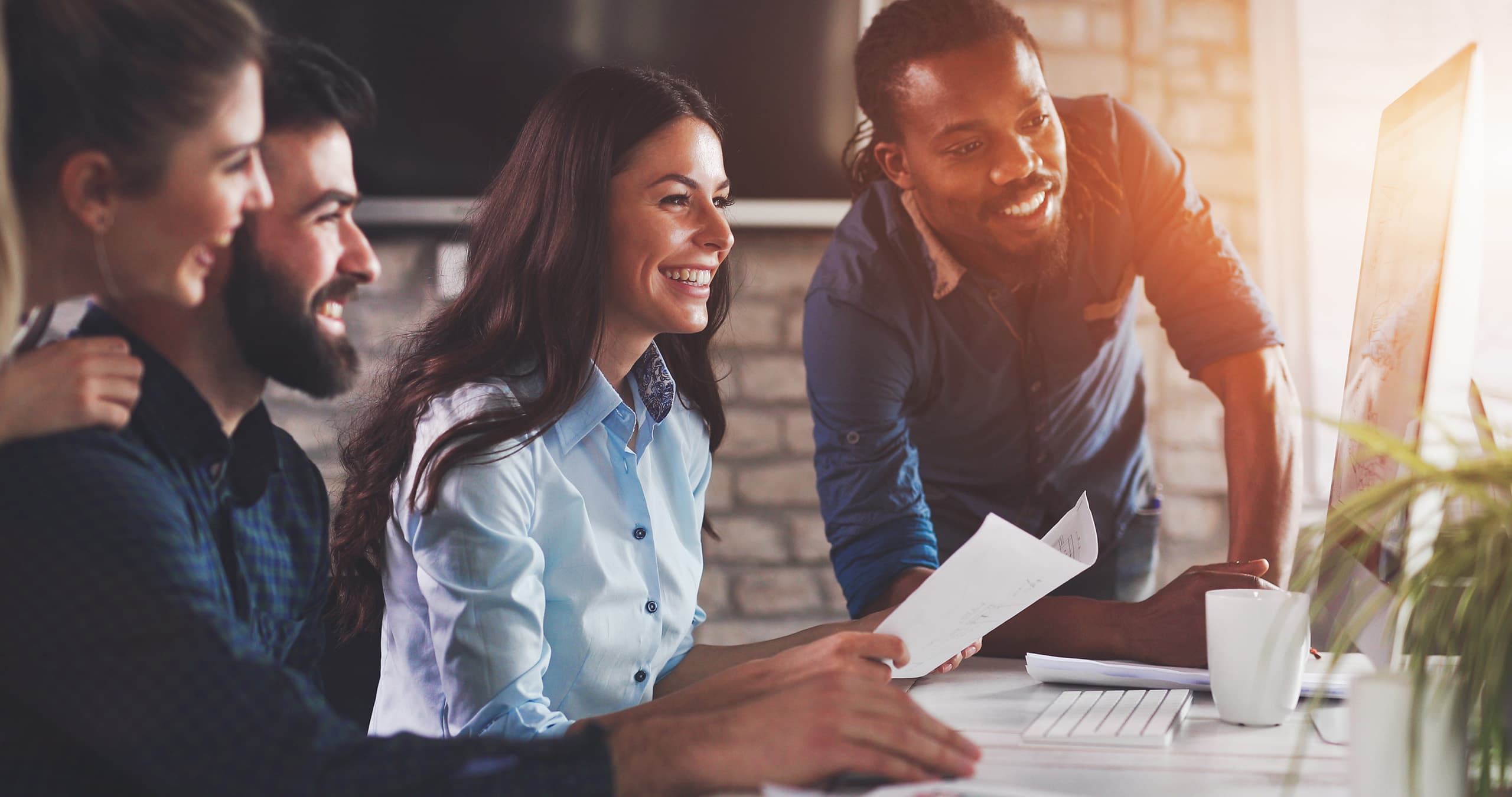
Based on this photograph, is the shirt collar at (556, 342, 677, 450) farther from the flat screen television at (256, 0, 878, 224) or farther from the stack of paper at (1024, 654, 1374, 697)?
the flat screen television at (256, 0, 878, 224)

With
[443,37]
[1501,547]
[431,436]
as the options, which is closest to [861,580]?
[431,436]

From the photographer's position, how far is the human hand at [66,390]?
0.71 m

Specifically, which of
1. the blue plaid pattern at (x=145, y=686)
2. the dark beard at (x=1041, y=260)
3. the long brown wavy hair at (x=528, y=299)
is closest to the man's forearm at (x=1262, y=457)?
the dark beard at (x=1041, y=260)

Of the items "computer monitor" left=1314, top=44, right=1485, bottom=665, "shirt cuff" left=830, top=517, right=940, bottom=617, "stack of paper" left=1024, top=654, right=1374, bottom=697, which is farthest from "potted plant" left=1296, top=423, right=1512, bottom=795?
"shirt cuff" left=830, top=517, right=940, bottom=617

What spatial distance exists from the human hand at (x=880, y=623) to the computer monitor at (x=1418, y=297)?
0.36m

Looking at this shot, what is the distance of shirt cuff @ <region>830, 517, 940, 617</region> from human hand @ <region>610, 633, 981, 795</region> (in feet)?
2.70

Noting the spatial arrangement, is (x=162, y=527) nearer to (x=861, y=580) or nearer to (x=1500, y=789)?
(x=1500, y=789)

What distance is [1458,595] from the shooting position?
1.98ft

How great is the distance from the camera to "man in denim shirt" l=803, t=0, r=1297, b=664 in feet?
5.71

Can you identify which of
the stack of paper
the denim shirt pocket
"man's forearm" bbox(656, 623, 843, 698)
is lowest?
"man's forearm" bbox(656, 623, 843, 698)

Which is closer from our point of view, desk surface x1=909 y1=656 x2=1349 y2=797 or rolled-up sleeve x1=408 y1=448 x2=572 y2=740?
desk surface x1=909 y1=656 x2=1349 y2=797

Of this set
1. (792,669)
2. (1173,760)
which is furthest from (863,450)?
(1173,760)

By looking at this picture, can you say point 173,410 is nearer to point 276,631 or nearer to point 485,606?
point 276,631

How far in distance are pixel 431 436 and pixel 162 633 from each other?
53 cm
